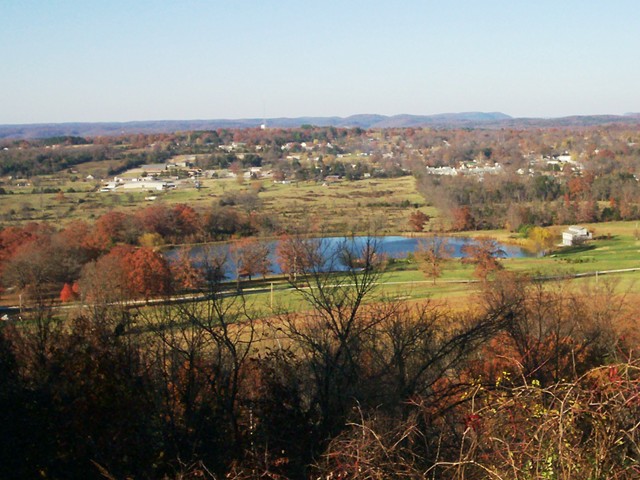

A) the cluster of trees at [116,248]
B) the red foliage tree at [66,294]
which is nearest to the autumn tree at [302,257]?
the cluster of trees at [116,248]

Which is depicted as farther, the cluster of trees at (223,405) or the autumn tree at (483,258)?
the autumn tree at (483,258)

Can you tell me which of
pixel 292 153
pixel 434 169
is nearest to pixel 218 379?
pixel 434 169

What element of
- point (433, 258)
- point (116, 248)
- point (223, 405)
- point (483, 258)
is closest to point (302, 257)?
point (223, 405)

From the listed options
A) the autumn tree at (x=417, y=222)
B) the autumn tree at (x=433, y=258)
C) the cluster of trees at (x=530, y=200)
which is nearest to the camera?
the autumn tree at (x=433, y=258)

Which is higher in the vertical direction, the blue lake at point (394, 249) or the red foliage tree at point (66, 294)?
the red foliage tree at point (66, 294)

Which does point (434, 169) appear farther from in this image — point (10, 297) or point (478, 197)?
point (10, 297)

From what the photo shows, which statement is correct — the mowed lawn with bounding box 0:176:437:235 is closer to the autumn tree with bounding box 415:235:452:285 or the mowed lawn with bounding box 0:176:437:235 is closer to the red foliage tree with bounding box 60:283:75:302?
the autumn tree with bounding box 415:235:452:285

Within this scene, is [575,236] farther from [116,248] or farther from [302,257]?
[302,257]

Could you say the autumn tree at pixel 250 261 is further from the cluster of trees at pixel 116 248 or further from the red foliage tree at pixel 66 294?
the red foliage tree at pixel 66 294
